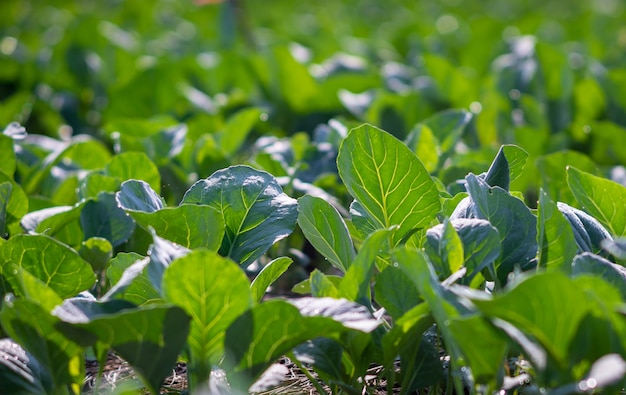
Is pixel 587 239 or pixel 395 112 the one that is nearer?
pixel 587 239

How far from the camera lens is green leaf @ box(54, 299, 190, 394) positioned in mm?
1093

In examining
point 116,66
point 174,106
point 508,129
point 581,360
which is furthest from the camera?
point 116,66

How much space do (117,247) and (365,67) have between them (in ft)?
5.59

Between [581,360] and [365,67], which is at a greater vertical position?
[581,360]

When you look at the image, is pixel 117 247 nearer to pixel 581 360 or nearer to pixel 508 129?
pixel 581 360

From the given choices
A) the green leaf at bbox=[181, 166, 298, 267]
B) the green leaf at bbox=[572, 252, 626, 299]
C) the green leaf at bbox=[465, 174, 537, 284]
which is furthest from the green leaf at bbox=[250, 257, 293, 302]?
the green leaf at bbox=[572, 252, 626, 299]

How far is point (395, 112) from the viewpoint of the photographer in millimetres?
2574

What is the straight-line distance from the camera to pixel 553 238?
4.21 feet

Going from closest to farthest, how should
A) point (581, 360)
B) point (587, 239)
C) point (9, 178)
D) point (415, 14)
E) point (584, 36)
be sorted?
point (581, 360), point (587, 239), point (9, 178), point (584, 36), point (415, 14)

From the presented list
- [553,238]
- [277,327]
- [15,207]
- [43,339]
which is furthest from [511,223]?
[15,207]

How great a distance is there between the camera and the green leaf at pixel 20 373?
48.6 inches

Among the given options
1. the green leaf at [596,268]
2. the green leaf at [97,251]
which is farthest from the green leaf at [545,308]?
the green leaf at [97,251]

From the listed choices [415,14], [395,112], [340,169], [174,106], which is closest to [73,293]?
[340,169]

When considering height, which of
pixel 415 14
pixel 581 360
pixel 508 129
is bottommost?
pixel 415 14
